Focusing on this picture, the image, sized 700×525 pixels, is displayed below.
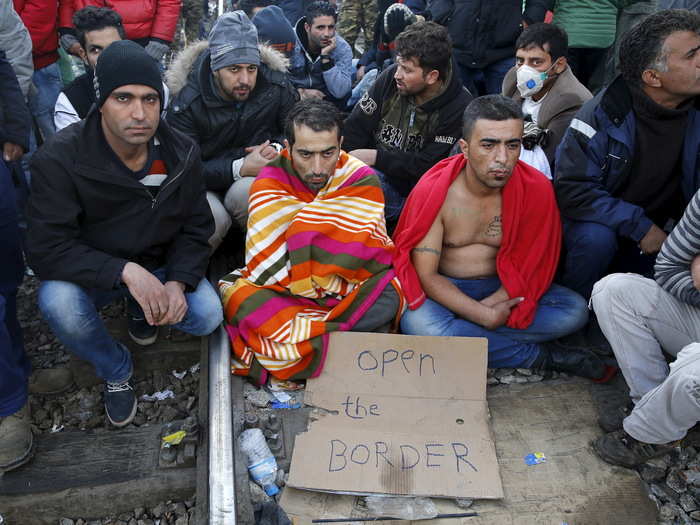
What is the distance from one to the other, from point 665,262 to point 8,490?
330 centimetres

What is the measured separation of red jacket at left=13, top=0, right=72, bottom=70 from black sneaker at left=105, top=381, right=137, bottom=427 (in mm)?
3597

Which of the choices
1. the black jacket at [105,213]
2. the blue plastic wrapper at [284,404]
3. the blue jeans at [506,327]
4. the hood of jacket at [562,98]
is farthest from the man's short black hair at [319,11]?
the blue plastic wrapper at [284,404]

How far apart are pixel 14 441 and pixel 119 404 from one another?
0.51 meters

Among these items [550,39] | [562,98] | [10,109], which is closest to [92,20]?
[10,109]

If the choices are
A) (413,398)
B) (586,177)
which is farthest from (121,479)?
(586,177)

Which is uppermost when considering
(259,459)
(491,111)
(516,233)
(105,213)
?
(491,111)

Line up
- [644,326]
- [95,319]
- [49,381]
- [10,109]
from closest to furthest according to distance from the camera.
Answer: [644,326], [95,319], [49,381], [10,109]

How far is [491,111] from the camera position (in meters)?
3.27

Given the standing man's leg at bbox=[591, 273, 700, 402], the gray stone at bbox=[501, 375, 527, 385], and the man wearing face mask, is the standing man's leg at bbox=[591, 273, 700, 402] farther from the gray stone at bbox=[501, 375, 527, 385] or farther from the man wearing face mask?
the man wearing face mask

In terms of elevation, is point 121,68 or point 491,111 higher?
point 121,68

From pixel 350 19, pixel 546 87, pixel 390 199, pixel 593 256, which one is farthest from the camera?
pixel 350 19

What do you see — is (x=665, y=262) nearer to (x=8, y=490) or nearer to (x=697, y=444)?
(x=697, y=444)

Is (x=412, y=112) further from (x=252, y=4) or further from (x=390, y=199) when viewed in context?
(x=252, y=4)

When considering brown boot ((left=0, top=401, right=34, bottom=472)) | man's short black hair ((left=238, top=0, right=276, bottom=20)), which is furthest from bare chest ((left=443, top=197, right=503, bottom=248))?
man's short black hair ((left=238, top=0, right=276, bottom=20))
